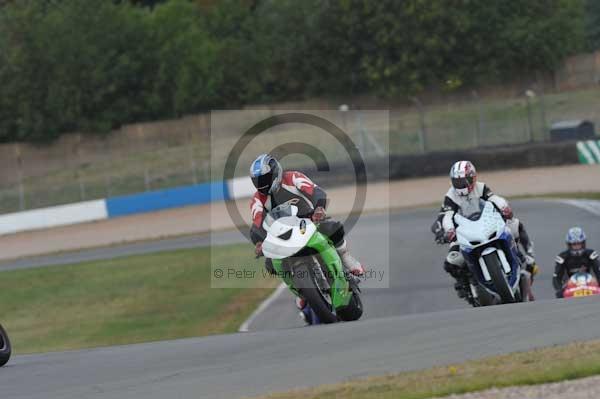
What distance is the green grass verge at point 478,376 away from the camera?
6.14 meters

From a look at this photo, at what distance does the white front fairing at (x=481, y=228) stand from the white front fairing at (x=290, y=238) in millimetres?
2008

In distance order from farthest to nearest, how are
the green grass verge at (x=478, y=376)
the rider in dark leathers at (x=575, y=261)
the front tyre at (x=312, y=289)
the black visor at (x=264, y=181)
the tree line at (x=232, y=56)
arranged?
the tree line at (x=232, y=56) < the rider in dark leathers at (x=575, y=261) < the black visor at (x=264, y=181) < the front tyre at (x=312, y=289) < the green grass verge at (x=478, y=376)

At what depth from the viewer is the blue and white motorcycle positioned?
10758 millimetres

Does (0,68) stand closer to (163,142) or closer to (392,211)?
(163,142)

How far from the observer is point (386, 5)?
186ft

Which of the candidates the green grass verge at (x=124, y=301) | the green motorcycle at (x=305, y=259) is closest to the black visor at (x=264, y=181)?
the green motorcycle at (x=305, y=259)

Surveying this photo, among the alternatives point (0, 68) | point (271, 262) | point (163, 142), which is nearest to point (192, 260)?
point (271, 262)

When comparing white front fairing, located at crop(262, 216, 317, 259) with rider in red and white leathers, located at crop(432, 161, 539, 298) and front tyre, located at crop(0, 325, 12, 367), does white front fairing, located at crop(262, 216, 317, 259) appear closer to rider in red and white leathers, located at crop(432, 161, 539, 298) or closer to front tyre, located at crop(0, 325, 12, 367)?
rider in red and white leathers, located at crop(432, 161, 539, 298)

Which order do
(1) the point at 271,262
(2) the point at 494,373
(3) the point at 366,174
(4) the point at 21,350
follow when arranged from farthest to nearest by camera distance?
(3) the point at 366,174 → (4) the point at 21,350 → (1) the point at 271,262 → (2) the point at 494,373

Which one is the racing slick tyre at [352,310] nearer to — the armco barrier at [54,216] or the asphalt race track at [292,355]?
the asphalt race track at [292,355]

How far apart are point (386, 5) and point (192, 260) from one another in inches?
1378

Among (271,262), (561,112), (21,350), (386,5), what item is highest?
(386,5)

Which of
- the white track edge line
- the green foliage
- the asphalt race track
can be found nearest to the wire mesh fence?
the white track edge line

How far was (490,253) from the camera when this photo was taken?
10758 mm
